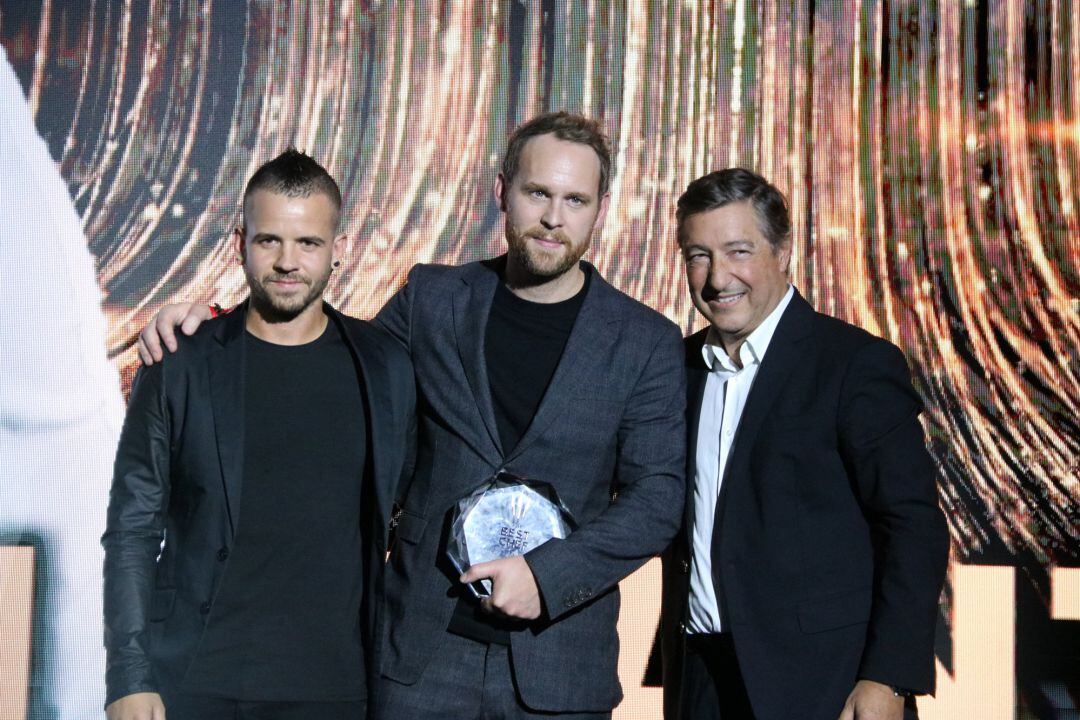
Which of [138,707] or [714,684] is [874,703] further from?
[138,707]

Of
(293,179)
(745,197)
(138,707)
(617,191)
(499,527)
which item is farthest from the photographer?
(617,191)

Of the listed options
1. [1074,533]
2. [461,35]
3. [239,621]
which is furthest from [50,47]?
[1074,533]

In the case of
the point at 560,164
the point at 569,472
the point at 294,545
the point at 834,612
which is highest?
the point at 560,164

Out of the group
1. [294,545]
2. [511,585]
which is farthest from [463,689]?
[294,545]

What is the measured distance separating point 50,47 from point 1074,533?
135 inches

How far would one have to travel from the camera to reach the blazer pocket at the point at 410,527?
1954 millimetres

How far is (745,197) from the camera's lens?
2074mm

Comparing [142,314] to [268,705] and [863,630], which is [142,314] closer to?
[268,705]

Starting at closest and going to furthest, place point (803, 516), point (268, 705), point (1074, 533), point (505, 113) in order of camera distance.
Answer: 1. point (268, 705)
2. point (803, 516)
3. point (1074, 533)
4. point (505, 113)

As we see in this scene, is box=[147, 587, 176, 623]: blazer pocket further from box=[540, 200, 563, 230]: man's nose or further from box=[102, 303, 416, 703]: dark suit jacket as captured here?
box=[540, 200, 563, 230]: man's nose

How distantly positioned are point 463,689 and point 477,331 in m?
0.63

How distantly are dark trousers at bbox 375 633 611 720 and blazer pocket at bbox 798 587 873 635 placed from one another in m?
0.43

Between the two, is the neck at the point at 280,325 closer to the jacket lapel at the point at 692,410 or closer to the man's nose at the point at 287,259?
the man's nose at the point at 287,259

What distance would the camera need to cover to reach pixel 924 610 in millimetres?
1867
